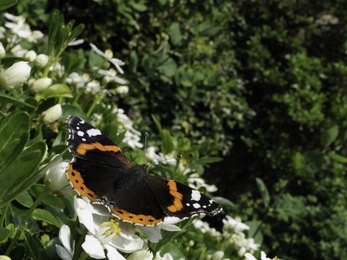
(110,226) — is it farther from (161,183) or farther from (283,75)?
(283,75)

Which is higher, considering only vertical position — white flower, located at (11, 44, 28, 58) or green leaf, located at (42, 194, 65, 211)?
green leaf, located at (42, 194, 65, 211)

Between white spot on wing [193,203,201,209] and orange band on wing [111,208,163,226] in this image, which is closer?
orange band on wing [111,208,163,226]

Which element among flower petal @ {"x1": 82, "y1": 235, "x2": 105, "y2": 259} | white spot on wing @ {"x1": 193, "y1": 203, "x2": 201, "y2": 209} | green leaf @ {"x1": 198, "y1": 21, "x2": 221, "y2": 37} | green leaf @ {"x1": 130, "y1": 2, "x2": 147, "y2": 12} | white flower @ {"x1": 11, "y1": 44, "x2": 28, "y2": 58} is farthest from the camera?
green leaf @ {"x1": 198, "y1": 21, "x2": 221, "y2": 37}

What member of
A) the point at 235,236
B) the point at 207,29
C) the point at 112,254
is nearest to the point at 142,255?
the point at 112,254

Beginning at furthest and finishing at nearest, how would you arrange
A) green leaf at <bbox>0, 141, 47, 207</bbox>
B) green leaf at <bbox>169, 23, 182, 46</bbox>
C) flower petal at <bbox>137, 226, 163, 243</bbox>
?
1. green leaf at <bbox>169, 23, 182, 46</bbox>
2. flower petal at <bbox>137, 226, 163, 243</bbox>
3. green leaf at <bbox>0, 141, 47, 207</bbox>

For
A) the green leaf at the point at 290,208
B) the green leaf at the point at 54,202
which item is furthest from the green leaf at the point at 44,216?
the green leaf at the point at 290,208

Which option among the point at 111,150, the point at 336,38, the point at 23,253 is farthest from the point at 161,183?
the point at 336,38

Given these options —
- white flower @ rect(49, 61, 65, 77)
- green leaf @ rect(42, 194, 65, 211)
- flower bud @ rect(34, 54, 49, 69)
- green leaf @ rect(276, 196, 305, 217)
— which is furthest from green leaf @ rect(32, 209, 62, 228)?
green leaf @ rect(276, 196, 305, 217)

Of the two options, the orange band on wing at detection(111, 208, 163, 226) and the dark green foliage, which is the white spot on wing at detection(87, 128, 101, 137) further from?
the dark green foliage

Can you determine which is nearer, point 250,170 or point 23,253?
point 23,253
